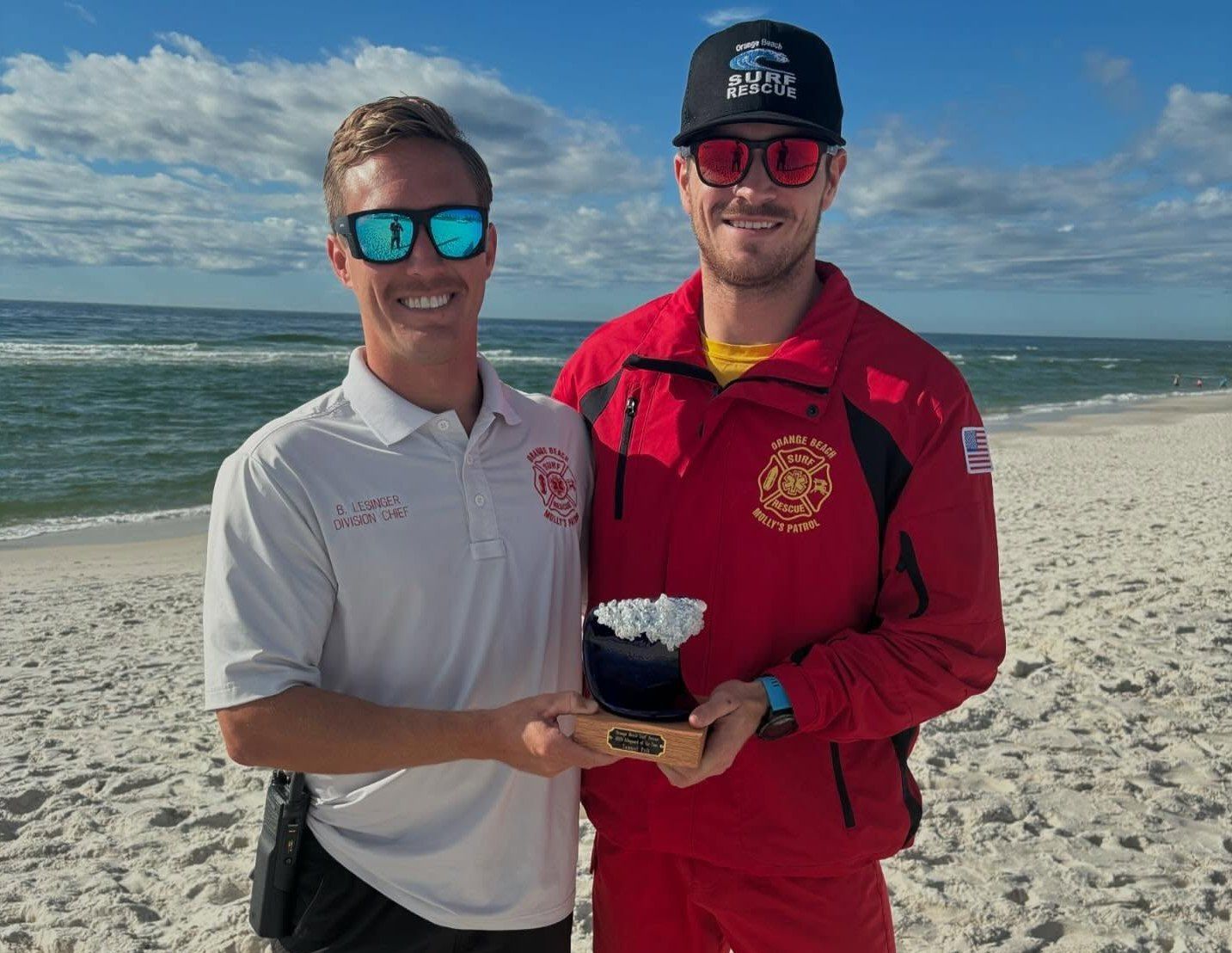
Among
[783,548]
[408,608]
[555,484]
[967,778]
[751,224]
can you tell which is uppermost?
[751,224]

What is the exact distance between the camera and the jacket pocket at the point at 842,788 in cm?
246

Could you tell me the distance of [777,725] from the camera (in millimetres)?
2256

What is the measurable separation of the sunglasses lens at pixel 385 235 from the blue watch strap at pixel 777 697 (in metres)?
1.34

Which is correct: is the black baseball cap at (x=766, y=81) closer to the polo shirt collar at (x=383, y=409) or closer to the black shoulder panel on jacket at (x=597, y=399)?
the black shoulder panel on jacket at (x=597, y=399)

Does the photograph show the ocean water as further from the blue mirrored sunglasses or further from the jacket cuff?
the jacket cuff

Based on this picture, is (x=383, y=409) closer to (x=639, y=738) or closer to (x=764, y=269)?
(x=639, y=738)

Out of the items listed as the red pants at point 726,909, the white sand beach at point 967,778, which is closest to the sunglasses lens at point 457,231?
the red pants at point 726,909

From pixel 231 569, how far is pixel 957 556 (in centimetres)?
168

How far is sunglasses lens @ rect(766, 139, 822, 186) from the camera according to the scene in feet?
8.73

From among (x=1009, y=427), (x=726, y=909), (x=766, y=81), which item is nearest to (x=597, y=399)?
(x=766, y=81)

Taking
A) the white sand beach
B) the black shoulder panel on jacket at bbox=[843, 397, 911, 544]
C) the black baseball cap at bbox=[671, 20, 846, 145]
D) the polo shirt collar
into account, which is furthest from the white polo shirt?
the white sand beach

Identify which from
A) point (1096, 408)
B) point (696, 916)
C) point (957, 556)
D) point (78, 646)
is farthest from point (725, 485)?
point (1096, 408)

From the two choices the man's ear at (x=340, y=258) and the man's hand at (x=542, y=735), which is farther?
the man's ear at (x=340, y=258)

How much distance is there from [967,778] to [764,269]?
3.79 m
